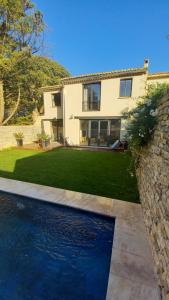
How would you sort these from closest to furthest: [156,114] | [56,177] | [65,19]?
[156,114], [56,177], [65,19]

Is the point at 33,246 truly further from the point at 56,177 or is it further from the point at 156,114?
the point at 156,114

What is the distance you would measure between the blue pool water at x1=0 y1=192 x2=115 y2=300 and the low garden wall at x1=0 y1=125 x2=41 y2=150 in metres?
10.4

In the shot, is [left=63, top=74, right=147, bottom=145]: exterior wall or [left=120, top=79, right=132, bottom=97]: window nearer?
[left=63, top=74, right=147, bottom=145]: exterior wall

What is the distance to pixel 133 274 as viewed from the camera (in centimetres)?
232

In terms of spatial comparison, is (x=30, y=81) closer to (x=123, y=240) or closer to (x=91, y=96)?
(x=91, y=96)

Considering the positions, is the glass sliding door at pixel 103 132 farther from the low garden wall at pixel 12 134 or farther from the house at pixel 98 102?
the low garden wall at pixel 12 134

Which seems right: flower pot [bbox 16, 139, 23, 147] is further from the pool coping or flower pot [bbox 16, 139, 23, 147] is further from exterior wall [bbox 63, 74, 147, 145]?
the pool coping

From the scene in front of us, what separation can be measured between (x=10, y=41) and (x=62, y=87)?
6.16 metres

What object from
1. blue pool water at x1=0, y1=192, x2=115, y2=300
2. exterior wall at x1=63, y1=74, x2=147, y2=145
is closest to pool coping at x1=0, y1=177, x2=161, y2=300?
blue pool water at x1=0, y1=192, x2=115, y2=300

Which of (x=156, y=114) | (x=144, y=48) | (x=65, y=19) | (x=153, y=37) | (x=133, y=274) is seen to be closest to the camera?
(x=133, y=274)

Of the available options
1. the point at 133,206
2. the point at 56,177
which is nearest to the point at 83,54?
the point at 56,177

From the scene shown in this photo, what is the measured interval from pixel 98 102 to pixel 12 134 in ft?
28.4

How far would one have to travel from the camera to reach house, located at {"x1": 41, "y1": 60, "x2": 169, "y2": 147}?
1207cm

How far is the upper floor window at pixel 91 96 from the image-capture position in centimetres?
1354
